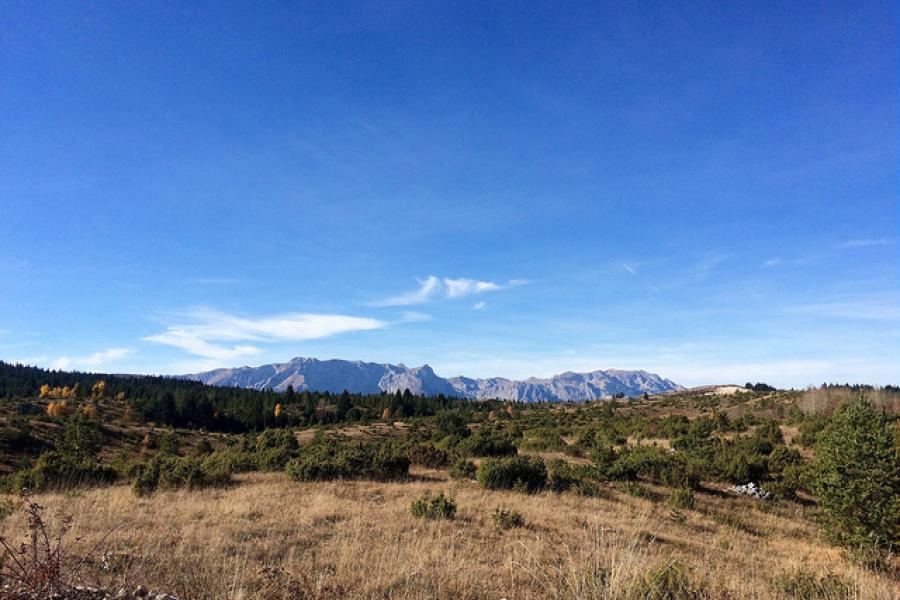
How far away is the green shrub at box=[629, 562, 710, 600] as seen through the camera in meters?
5.47

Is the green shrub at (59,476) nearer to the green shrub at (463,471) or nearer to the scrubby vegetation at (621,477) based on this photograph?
the scrubby vegetation at (621,477)

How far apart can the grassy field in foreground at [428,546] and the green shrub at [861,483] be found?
38.6 inches

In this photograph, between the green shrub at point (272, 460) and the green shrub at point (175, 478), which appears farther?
the green shrub at point (272, 460)

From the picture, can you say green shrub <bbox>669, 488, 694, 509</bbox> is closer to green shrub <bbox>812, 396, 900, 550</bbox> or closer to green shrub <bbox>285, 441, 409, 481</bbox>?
green shrub <bbox>812, 396, 900, 550</bbox>

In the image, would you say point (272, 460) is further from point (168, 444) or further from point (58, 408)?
point (58, 408)

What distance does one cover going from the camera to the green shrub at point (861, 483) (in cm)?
1283

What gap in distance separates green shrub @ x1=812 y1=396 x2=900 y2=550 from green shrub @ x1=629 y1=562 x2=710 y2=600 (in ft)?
36.0

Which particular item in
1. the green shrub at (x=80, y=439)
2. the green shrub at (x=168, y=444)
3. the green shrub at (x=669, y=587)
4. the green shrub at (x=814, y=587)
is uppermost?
the green shrub at (x=669, y=587)

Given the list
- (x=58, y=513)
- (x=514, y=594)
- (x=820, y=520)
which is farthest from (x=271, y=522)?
(x=820, y=520)

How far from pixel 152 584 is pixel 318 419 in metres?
→ 94.0

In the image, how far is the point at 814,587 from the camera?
22.1 feet

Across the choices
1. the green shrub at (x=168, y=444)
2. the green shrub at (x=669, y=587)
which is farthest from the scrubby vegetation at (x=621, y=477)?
the green shrub at (x=168, y=444)

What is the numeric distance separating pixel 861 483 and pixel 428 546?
13.6 metres

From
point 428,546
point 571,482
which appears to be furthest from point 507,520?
point 571,482
